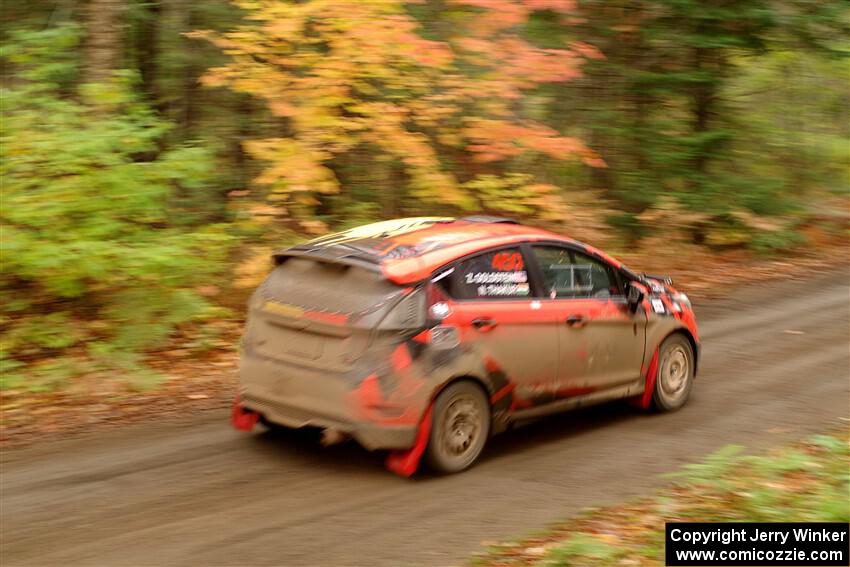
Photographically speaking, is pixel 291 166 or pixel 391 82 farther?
pixel 391 82

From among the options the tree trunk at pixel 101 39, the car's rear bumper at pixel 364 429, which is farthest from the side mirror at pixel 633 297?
the tree trunk at pixel 101 39

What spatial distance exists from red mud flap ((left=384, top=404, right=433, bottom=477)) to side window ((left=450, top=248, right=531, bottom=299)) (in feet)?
3.21

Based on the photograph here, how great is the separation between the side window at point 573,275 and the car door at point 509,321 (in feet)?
0.78

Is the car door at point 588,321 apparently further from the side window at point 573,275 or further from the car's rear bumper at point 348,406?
the car's rear bumper at point 348,406

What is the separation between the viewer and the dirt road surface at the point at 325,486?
5879 millimetres

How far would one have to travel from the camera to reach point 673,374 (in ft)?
29.7

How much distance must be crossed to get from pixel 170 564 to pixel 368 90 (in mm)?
7481

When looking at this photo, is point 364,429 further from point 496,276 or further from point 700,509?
point 700,509

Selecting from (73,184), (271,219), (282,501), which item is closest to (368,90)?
(271,219)

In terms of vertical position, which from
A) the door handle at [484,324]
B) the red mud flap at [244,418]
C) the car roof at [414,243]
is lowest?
the red mud flap at [244,418]

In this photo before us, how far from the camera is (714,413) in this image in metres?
8.93

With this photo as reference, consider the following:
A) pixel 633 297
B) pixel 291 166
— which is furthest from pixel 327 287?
pixel 291 166

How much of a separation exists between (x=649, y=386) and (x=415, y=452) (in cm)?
286

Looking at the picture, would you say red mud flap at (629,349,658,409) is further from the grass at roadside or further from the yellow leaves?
the yellow leaves
